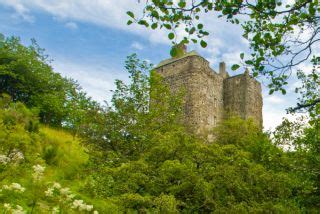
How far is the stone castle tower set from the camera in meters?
30.4

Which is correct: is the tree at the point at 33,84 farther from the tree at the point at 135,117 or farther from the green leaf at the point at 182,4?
the green leaf at the point at 182,4

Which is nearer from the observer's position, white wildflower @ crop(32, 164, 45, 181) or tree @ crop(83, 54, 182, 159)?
white wildflower @ crop(32, 164, 45, 181)

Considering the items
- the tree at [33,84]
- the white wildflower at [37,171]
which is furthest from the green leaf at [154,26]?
the tree at [33,84]

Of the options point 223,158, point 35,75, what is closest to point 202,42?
point 223,158

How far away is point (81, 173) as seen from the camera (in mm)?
14039

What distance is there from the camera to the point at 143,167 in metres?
8.80

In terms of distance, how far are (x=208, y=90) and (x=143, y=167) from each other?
2404 cm

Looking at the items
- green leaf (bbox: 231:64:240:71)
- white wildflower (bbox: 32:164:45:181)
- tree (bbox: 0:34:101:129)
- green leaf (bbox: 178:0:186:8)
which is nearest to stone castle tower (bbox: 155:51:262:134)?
tree (bbox: 0:34:101:129)

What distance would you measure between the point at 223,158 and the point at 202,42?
491cm

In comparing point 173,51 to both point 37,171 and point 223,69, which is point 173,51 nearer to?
point 37,171

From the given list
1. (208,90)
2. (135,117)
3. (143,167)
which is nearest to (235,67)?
(143,167)

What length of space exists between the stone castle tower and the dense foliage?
1425 cm

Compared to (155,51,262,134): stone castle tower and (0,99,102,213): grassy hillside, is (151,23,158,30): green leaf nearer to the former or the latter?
(0,99,102,213): grassy hillside

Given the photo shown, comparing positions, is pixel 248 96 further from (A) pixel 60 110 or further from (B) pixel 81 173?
(B) pixel 81 173
